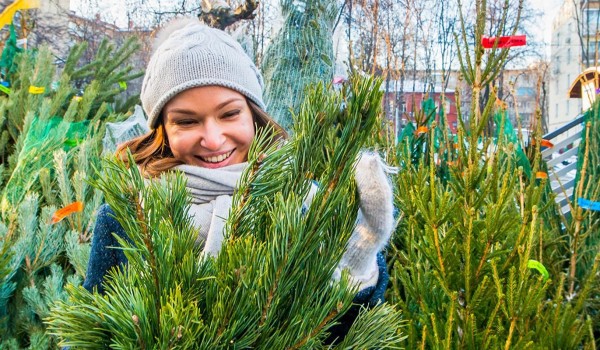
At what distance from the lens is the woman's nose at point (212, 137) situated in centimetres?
134

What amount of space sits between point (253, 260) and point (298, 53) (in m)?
4.19

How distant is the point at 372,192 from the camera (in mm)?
898

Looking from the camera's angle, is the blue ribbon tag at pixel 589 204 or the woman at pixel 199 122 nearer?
the woman at pixel 199 122

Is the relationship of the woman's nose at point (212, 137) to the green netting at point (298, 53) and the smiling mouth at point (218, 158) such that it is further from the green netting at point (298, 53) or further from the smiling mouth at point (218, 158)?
the green netting at point (298, 53)

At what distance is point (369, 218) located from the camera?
0.97m

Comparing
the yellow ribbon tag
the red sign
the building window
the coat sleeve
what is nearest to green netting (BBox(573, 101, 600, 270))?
the red sign

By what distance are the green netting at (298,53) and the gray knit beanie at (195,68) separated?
122 inches

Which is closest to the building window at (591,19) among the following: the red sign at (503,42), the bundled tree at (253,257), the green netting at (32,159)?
the red sign at (503,42)

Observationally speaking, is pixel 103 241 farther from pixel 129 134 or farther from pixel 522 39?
pixel 129 134

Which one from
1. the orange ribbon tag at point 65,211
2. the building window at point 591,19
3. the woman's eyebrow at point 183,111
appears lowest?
the orange ribbon tag at point 65,211

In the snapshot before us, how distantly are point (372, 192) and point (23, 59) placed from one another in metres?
3.72

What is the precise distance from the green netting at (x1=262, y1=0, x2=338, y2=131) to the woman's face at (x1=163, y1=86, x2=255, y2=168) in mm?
3218

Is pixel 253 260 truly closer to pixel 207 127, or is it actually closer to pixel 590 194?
pixel 207 127

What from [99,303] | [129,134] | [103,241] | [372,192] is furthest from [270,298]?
[129,134]
